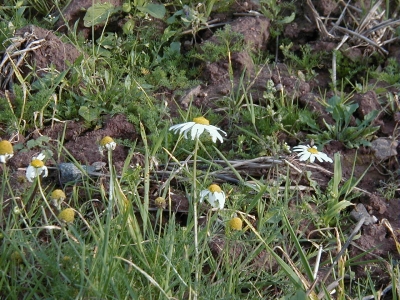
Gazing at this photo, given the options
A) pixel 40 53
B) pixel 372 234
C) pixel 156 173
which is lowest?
pixel 372 234

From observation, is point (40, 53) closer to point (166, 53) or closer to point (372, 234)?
point (166, 53)

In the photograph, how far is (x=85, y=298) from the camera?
2074 mm

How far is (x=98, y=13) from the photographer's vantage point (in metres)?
3.85

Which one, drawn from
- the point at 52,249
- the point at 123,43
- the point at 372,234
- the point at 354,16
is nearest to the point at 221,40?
the point at 123,43

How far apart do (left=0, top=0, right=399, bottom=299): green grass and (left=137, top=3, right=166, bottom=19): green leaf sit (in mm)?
11

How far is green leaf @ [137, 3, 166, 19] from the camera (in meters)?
3.88

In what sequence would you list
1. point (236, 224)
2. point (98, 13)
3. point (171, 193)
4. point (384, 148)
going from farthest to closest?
point (98, 13) → point (384, 148) → point (171, 193) → point (236, 224)

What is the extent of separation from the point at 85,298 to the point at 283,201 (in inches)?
41.2

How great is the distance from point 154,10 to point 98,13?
12.2 inches

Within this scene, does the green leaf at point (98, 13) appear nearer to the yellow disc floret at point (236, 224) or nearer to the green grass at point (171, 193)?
the green grass at point (171, 193)

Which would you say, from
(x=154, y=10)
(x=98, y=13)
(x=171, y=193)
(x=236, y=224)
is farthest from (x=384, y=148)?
(x=98, y=13)

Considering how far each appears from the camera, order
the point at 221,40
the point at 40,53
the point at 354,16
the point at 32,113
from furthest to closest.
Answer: the point at 354,16 < the point at 221,40 < the point at 40,53 < the point at 32,113

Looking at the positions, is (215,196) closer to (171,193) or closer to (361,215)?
(171,193)

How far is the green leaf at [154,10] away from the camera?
388cm
